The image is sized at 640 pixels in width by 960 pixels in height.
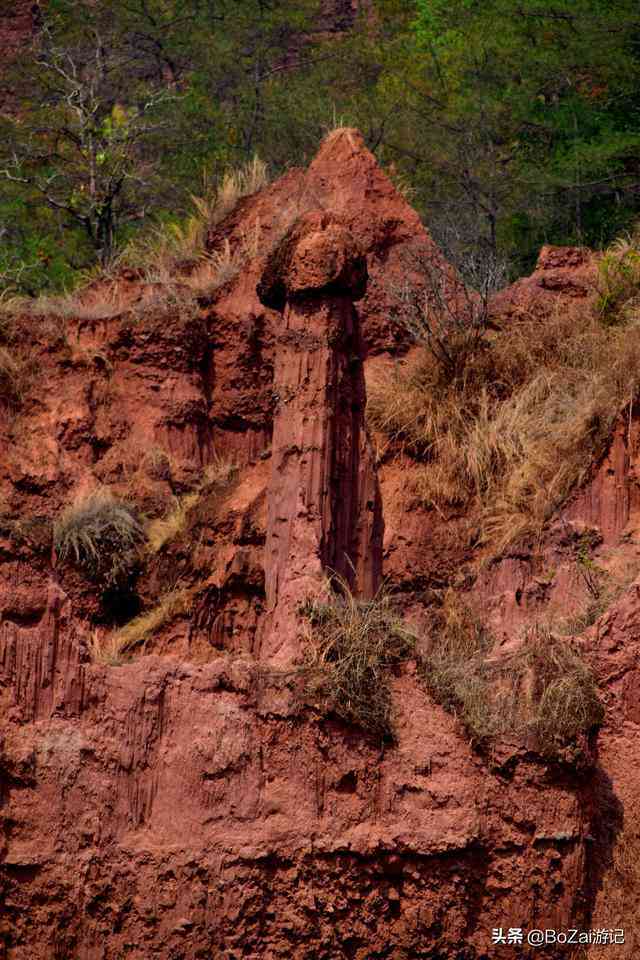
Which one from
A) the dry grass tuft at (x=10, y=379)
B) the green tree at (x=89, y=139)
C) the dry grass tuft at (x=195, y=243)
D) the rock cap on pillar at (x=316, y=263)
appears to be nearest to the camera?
the rock cap on pillar at (x=316, y=263)

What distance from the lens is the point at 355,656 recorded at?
1035 cm

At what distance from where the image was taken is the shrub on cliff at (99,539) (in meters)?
14.1

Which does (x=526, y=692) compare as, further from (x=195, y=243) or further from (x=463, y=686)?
(x=195, y=243)

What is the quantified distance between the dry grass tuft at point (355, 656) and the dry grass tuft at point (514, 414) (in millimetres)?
3591

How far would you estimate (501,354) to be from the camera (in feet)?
52.5

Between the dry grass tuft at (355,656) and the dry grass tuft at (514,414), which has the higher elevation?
the dry grass tuft at (514,414)

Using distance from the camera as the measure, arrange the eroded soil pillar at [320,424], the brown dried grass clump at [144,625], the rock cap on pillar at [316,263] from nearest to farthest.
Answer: the eroded soil pillar at [320,424], the rock cap on pillar at [316,263], the brown dried grass clump at [144,625]

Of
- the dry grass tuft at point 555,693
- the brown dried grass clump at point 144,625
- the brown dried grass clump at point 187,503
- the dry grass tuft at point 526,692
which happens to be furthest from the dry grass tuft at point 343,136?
the dry grass tuft at point 555,693

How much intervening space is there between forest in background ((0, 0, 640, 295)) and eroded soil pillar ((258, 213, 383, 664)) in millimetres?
7361

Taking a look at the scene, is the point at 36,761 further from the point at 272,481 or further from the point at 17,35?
the point at 17,35

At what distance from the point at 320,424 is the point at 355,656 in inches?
78.3

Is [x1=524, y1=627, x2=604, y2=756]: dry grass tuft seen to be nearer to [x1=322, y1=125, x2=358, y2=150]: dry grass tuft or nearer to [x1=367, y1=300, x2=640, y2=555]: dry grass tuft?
[x1=367, y1=300, x2=640, y2=555]: dry grass tuft

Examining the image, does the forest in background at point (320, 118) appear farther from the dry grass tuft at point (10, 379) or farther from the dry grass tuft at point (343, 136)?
the dry grass tuft at point (10, 379)

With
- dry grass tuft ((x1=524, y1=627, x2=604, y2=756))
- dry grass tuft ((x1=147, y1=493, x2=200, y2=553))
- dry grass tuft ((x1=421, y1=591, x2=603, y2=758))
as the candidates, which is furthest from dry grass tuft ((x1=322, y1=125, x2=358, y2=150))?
dry grass tuft ((x1=524, y1=627, x2=604, y2=756))
